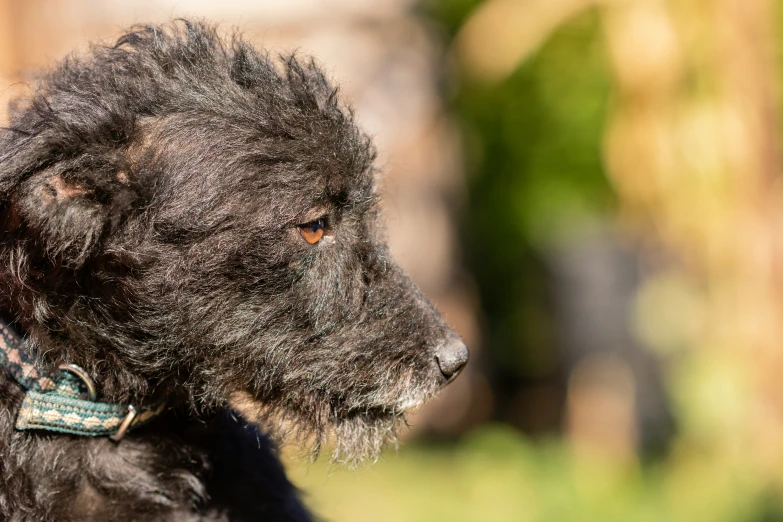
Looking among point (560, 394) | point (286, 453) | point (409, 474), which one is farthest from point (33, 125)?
point (560, 394)

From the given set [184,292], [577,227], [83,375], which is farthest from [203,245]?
[577,227]

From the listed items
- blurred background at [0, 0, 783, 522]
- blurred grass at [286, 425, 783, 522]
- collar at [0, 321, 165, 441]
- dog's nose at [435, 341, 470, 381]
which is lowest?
collar at [0, 321, 165, 441]

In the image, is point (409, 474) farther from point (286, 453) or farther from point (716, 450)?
point (286, 453)

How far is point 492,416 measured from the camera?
890cm

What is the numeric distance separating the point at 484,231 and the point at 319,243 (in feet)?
19.8

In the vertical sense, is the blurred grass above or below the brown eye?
above

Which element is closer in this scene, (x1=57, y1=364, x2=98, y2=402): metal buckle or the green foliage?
(x1=57, y1=364, x2=98, y2=402): metal buckle

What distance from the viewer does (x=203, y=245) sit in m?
2.74

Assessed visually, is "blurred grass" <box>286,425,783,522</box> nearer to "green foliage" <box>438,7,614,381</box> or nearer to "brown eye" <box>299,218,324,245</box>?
"green foliage" <box>438,7,614,381</box>

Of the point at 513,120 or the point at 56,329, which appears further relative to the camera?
the point at 513,120

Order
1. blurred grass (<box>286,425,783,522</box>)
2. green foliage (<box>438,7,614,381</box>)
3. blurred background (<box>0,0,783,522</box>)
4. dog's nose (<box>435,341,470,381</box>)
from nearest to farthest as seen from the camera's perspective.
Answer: dog's nose (<box>435,341,470,381</box>)
blurred grass (<box>286,425,783,522</box>)
blurred background (<box>0,0,783,522</box>)
green foliage (<box>438,7,614,381</box>)

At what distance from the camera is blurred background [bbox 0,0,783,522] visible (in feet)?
21.7

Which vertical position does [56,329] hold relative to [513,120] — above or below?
below

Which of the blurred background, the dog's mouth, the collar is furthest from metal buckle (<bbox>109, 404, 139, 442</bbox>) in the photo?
the blurred background
